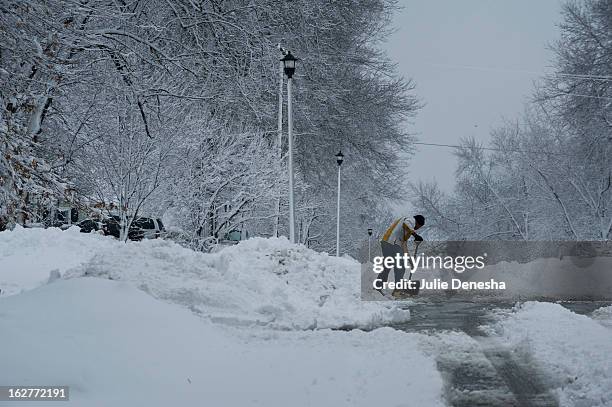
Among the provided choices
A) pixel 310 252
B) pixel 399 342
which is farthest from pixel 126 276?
pixel 310 252

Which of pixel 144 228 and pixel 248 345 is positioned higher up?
pixel 144 228

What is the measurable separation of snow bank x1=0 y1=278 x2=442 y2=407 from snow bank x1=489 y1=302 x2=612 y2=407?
1.14 metres

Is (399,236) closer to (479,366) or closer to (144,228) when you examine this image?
(479,366)

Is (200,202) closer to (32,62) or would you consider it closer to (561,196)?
(32,62)

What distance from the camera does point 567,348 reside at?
726 centimetres

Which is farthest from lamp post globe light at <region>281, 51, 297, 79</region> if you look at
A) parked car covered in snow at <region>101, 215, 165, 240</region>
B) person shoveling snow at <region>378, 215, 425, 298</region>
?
parked car covered in snow at <region>101, 215, 165, 240</region>

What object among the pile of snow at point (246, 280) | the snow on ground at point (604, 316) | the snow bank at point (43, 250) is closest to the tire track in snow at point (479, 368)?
the pile of snow at point (246, 280)

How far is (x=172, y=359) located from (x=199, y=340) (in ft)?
3.13

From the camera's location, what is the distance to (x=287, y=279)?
12352 mm

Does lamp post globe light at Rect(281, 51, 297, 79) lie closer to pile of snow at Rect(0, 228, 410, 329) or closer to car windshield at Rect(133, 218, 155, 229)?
pile of snow at Rect(0, 228, 410, 329)

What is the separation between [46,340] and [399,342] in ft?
13.7

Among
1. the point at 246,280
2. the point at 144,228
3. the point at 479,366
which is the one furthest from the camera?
the point at 144,228

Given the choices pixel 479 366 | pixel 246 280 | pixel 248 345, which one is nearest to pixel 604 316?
pixel 479 366

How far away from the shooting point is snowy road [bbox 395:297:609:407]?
550cm
